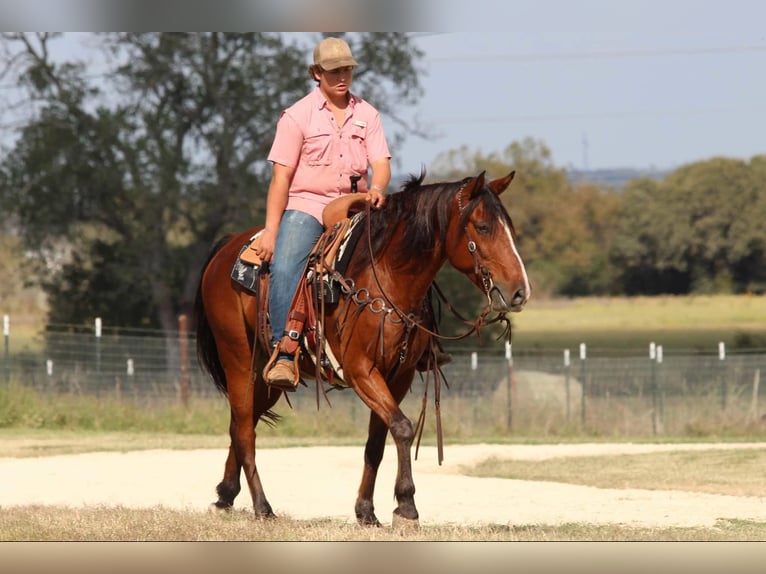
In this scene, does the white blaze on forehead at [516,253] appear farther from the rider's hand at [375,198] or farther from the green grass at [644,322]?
the green grass at [644,322]

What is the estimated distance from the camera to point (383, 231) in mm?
8641

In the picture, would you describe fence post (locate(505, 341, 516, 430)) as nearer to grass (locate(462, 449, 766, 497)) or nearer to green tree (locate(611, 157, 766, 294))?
grass (locate(462, 449, 766, 497))

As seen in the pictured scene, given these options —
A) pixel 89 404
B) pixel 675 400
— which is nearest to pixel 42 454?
pixel 89 404

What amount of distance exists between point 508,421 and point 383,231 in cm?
1276

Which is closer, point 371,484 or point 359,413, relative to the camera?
point 371,484

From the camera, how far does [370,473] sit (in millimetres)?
9023

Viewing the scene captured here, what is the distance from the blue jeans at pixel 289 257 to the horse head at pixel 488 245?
1049mm

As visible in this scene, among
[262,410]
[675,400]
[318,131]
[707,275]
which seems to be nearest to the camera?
[318,131]

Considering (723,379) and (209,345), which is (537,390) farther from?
(209,345)

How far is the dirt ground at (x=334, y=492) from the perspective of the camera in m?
10.7

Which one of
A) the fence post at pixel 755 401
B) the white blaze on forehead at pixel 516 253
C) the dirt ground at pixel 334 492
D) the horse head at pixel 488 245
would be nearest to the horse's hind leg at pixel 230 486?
the dirt ground at pixel 334 492
